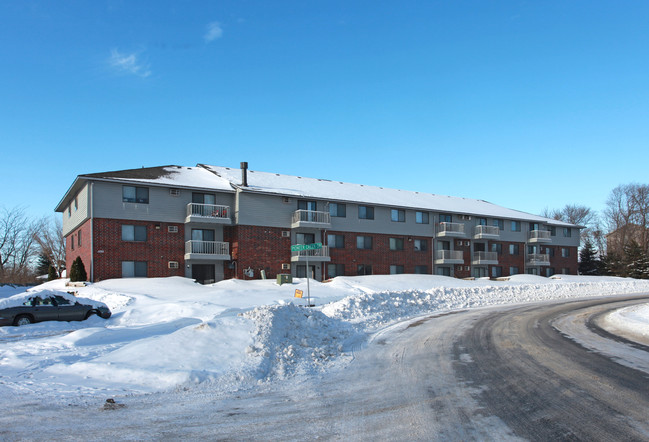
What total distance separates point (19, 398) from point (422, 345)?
340 inches

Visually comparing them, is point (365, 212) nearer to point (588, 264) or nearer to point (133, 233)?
point (133, 233)

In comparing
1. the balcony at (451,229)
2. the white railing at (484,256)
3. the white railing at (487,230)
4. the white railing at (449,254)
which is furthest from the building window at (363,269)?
the white railing at (487,230)

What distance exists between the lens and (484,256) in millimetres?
46281

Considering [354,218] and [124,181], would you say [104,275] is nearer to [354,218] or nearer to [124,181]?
[124,181]

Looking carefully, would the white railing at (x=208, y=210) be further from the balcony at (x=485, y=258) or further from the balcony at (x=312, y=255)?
the balcony at (x=485, y=258)

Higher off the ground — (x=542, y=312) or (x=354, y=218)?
(x=354, y=218)

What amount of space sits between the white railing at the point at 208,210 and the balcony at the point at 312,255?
5.73 metres

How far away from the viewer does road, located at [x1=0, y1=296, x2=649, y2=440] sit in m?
5.52

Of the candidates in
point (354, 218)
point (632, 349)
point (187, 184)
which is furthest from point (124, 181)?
point (632, 349)

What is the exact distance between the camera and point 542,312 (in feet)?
68.7

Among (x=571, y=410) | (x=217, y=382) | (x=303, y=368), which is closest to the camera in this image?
(x=571, y=410)

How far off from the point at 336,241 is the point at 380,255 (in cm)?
449

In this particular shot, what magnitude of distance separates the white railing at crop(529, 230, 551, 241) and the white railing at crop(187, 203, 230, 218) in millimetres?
34109

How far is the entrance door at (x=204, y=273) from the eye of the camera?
33125 mm
